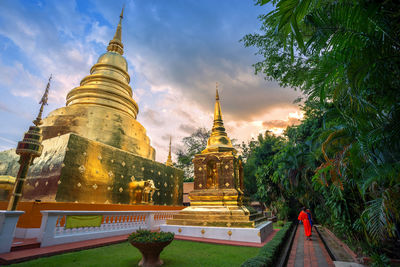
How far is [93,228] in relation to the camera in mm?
6797

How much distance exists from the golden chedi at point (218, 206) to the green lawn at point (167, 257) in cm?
132

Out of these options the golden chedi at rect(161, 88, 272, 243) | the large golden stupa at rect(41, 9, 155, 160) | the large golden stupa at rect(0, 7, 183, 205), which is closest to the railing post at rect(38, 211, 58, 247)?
the large golden stupa at rect(0, 7, 183, 205)

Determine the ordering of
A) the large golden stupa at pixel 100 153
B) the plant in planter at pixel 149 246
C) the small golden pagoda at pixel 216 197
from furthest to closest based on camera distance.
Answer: the large golden stupa at pixel 100 153 < the small golden pagoda at pixel 216 197 < the plant in planter at pixel 149 246

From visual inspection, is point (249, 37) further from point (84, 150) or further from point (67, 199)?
point (67, 199)

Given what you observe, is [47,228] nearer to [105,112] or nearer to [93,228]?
[93,228]

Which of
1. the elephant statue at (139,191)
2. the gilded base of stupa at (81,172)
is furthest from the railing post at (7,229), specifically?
the elephant statue at (139,191)

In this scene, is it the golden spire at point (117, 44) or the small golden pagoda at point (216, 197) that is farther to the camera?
the golden spire at point (117, 44)

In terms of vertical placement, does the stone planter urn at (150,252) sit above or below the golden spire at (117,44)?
below

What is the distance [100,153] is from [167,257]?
8.10 m

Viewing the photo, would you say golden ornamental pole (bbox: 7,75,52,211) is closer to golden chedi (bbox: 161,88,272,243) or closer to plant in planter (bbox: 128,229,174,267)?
plant in planter (bbox: 128,229,174,267)

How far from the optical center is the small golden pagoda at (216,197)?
25.8ft

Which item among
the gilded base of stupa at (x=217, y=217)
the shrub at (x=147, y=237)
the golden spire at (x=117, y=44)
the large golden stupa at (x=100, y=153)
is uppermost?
the golden spire at (x=117, y=44)

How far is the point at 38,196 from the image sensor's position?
29.5 feet

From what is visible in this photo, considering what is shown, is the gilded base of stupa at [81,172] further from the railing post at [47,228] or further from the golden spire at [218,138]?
the golden spire at [218,138]
